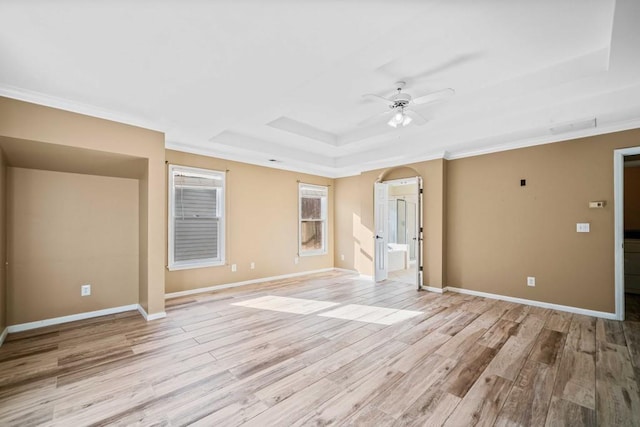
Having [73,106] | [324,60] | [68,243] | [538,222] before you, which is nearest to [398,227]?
[538,222]

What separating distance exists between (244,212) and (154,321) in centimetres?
250

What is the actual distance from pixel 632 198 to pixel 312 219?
6.18m

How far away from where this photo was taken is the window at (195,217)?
4628 millimetres

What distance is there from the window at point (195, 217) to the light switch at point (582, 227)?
18.4ft

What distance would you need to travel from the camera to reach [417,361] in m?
2.53

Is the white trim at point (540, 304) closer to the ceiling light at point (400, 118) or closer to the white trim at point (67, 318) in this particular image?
the ceiling light at point (400, 118)

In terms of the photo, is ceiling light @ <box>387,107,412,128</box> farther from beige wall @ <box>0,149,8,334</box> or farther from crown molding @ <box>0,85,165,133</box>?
beige wall @ <box>0,149,8,334</box>

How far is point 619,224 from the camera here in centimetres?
353

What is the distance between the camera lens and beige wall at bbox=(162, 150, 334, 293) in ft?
15.9

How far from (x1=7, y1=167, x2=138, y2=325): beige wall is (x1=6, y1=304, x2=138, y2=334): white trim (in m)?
0.05

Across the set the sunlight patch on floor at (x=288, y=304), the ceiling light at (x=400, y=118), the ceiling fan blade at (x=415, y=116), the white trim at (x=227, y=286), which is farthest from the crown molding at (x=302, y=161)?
the sunlight patch on floor at (x=288, y=304)

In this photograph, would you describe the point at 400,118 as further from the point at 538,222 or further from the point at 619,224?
the point at 619,224

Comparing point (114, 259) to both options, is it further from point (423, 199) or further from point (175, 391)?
point (423, 199)

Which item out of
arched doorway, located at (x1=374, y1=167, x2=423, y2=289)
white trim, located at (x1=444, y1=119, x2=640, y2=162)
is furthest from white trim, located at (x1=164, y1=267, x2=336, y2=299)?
→ white trim, located at (x1=444, y1=119, x2=640, y2=162)
